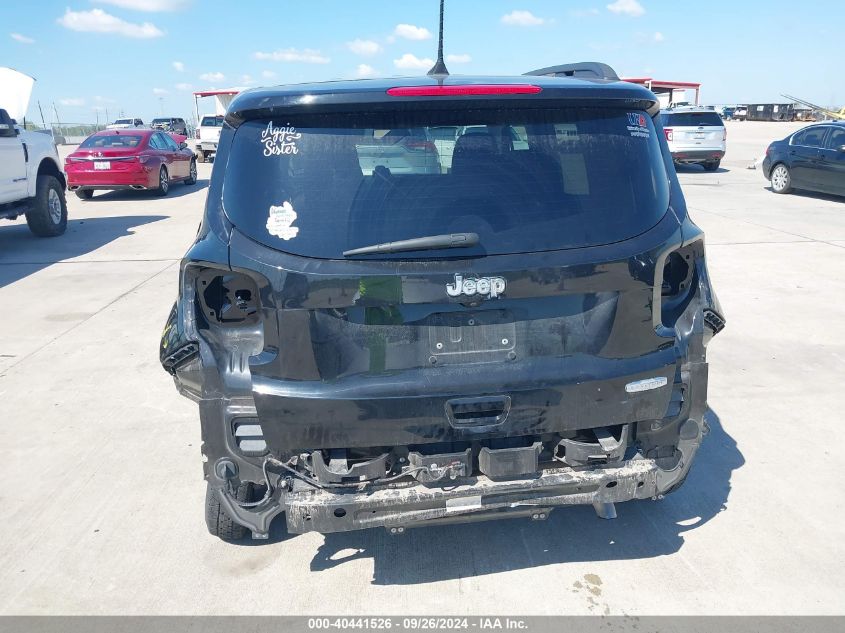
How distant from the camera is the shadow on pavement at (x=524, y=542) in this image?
10.9 ft

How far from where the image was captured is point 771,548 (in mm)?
3404

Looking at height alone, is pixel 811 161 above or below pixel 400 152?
below

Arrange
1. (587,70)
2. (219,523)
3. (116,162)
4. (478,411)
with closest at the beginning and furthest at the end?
(478,411)
(219,523)
(587,70)
(116,162)

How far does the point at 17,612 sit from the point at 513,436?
2.25 metres

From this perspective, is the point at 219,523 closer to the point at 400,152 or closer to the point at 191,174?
the point at 400,152

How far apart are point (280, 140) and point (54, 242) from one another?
10649mm

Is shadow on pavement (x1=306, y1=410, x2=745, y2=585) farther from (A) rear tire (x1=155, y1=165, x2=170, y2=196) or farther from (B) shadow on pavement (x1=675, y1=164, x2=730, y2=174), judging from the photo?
(B) shadow on pavement (x1=675, y1=164, x2=730, y2=174)

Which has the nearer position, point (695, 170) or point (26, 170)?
point (26, 170)

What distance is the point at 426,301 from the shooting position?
2645 mm

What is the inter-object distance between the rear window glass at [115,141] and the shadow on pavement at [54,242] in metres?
2.64

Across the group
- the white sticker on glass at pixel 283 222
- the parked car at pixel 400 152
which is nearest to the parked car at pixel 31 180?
the white sticker on glass at pixel 283 222

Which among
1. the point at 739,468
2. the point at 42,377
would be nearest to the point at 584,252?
A: the point at 739,468

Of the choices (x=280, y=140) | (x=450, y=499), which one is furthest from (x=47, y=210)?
(x=450, y=499)

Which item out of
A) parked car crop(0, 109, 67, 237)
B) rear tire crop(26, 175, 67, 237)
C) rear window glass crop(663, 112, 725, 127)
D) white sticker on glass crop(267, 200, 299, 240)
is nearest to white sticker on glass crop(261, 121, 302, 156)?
white sticker on glass crop(267, 200, 299, 240)
